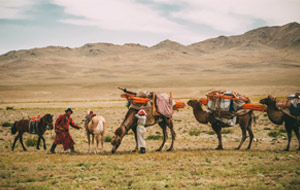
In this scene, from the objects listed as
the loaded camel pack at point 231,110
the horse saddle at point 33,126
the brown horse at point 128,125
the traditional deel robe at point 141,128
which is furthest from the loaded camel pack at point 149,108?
the horse saddle at point 33,126

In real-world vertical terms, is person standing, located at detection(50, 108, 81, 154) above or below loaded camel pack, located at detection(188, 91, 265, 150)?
below

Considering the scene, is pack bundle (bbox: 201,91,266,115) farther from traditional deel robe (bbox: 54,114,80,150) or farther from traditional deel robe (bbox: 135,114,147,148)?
traditional deel robe (bbox: 54,114,80,150)

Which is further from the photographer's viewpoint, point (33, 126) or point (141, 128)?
point (33, 126)

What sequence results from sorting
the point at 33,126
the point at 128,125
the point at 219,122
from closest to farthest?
the point at 128,125 → the point at 219,122 → the point at 33,126

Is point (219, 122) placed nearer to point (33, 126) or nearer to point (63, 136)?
point (63, 136)

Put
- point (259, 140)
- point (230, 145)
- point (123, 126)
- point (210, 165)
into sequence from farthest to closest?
point (259, 140) → point (230, 145) → point (123, 126) → point (210, 165)

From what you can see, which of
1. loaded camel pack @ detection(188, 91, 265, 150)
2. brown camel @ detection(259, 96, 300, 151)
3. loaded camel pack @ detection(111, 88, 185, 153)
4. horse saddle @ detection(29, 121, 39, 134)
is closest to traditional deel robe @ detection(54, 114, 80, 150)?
horse saddle @ detection(29, 121, 39, 134)

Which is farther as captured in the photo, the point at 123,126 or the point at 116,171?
the point at 123,126

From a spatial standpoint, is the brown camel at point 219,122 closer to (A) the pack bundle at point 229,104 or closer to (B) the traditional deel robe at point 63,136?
(A) the pack bundle at point 229,104

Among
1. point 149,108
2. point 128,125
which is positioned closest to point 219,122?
point 149,108

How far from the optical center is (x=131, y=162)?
996cm

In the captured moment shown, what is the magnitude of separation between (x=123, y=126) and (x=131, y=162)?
86.1 inches

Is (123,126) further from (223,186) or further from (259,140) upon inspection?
(259,140)

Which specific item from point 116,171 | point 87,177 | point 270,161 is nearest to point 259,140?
point 270,161
